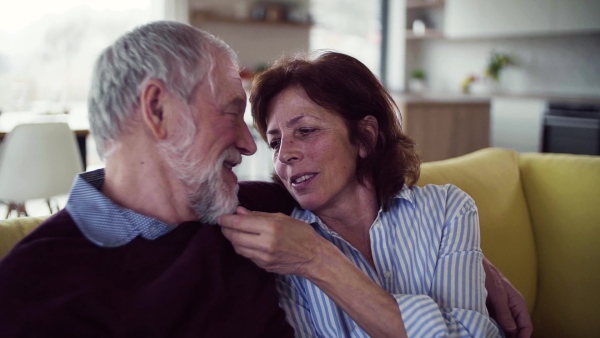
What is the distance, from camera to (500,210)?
196cm

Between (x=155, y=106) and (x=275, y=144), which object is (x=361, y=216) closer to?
(x=275, y=144)

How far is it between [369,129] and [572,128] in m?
4.46

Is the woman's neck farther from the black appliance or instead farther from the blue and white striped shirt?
the black appliance

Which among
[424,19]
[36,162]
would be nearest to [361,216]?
[36,162]

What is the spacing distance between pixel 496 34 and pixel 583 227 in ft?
16.6

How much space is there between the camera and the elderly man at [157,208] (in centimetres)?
100

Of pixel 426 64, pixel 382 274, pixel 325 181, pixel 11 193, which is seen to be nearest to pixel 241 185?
pixel 325 181

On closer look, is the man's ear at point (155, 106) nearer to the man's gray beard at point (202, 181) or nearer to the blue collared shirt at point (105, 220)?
the man's gray beard at point (202, 181)

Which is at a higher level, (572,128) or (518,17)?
(518,17)

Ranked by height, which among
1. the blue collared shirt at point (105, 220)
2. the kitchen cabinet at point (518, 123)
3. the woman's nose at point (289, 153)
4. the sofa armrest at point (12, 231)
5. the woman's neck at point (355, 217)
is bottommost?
the kitchen cabinet at point (518, 123)

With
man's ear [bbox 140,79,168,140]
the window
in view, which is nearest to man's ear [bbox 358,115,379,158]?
man's ear [bbox 140,79,168,140]

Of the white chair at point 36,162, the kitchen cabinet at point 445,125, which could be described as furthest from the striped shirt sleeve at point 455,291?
the kitchen cabinet at point 445,125

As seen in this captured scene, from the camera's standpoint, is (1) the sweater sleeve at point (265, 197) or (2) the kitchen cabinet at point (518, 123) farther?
(2) the kitchen cabinet at point (518, 123)

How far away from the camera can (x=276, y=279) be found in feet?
4.65
